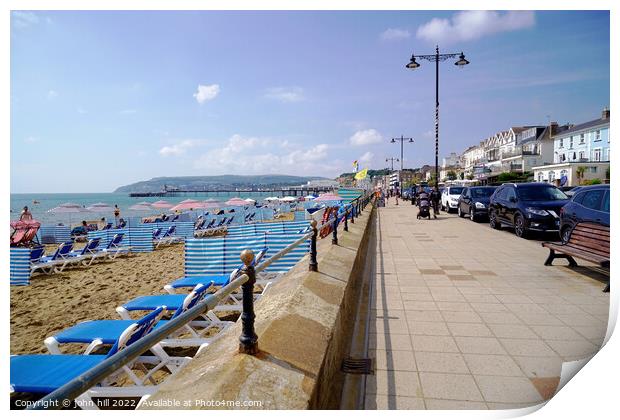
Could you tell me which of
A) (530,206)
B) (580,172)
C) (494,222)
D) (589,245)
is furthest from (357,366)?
(580,172)

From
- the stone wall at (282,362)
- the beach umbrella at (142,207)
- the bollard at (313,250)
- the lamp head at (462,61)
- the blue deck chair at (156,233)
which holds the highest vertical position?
the lamp head at (462,61)

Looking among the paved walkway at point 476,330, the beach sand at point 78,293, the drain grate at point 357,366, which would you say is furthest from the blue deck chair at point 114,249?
the drain grate at point 357,366

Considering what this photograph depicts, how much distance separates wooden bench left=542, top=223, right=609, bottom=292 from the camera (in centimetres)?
587

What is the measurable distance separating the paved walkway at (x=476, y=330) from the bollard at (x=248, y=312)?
3.88ft

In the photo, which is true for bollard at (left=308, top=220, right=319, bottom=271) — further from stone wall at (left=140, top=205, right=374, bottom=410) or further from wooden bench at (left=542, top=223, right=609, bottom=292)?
wooden bench at (left=542, top=223, right=609, bottom=292)

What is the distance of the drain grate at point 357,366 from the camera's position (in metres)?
3.47

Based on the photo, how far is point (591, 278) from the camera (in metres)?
6.51

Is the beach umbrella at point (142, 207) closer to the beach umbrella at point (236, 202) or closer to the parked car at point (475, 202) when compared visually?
the beach umbrella at point (236, 202)

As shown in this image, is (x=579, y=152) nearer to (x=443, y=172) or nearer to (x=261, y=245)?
(x=261, y=245)

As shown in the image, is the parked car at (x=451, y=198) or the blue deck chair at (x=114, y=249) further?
the parked car at (x=451, y=198)

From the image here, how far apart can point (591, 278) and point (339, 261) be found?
14.6ft

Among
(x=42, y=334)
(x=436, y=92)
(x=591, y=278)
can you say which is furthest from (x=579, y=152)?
(x=42, y=334)

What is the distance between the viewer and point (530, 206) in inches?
453

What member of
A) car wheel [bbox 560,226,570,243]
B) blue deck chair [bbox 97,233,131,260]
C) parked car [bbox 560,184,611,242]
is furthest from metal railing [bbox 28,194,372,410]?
blue deck chair [bbox 97,233,131,260]
